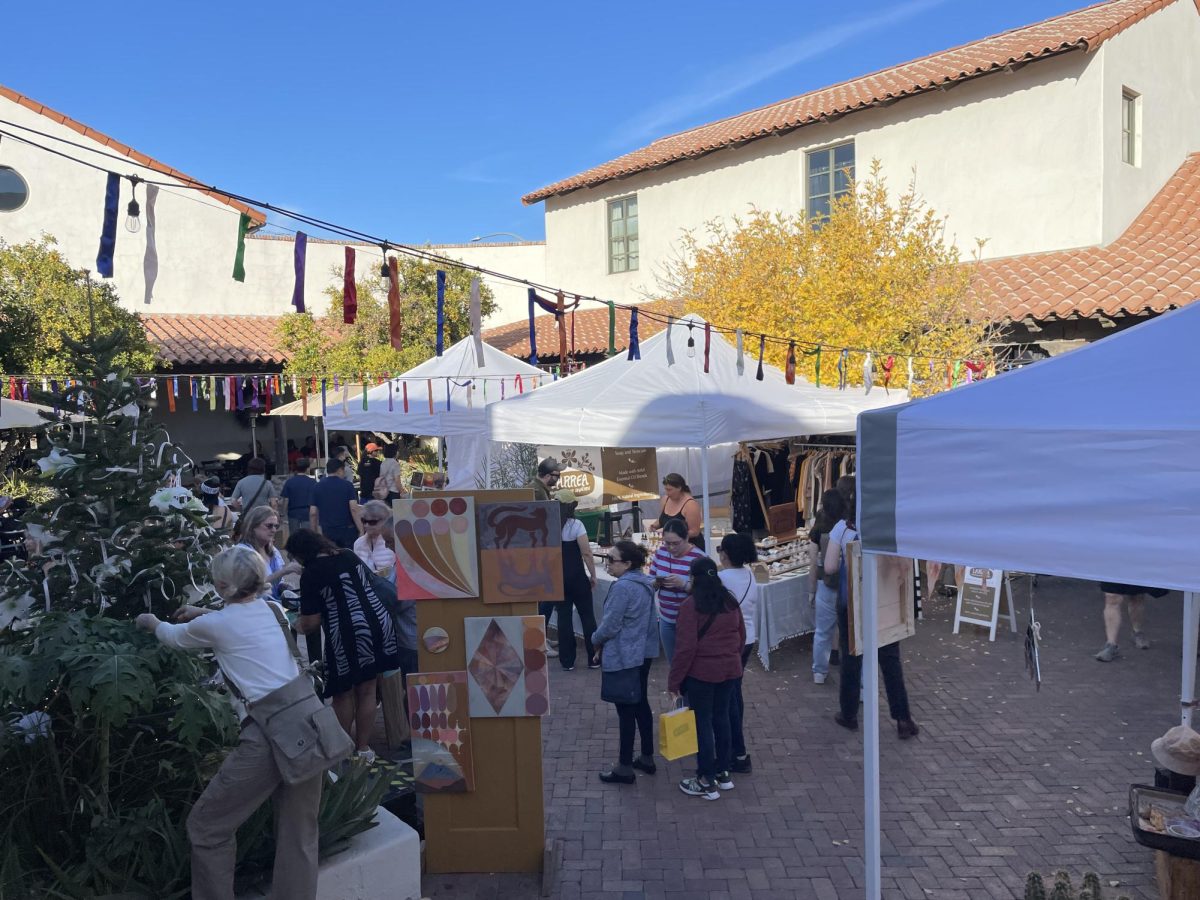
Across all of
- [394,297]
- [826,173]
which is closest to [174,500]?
[394,297]

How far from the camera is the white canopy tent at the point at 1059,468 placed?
2.54 m

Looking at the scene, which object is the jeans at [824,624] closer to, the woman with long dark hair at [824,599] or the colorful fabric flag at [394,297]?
the woman with long dark hair at [824,599]

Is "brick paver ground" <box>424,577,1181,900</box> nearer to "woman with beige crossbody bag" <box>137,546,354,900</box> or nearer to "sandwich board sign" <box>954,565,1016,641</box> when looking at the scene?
"sandwich board sign" <box>954,565,1016,641</box>

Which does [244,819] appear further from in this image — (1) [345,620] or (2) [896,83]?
(2) [896,83]

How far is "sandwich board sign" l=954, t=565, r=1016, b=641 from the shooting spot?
25.7ft

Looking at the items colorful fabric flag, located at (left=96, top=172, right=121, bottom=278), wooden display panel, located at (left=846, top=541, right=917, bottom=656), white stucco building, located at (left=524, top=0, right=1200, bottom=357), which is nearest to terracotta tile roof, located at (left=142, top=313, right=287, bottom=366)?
white stucco building, located at (left=524, top=0, right=1200, bottom=357)

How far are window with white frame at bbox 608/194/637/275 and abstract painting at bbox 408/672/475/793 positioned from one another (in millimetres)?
17354

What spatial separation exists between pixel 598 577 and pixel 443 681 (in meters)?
4.13

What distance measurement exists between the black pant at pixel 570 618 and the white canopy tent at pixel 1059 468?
3.85 meters

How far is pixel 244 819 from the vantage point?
328 cm

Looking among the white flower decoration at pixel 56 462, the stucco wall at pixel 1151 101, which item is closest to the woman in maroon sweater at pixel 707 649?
the white flower decoration at pixel 56 462

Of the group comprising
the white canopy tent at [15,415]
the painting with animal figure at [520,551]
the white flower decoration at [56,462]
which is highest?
the white canopy tent at [15,415]

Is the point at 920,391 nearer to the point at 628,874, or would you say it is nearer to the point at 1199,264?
the point at 1199,264

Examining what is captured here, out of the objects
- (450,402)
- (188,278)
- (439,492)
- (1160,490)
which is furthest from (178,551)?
(188,278)
